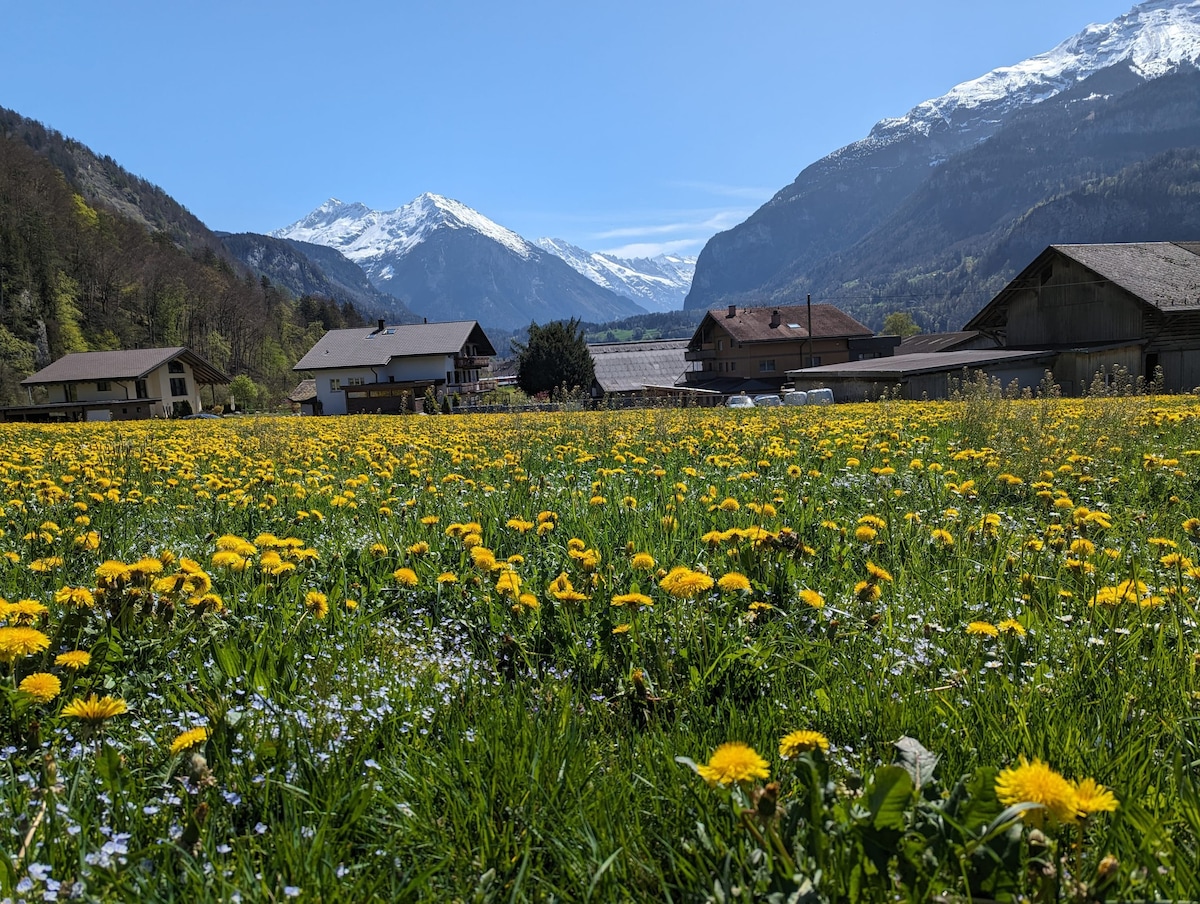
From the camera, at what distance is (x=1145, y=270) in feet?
108

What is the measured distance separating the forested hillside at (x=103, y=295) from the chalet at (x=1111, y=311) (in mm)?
73202

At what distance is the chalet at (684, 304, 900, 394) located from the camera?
6397 centimetres

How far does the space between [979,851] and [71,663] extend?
2.04 metres

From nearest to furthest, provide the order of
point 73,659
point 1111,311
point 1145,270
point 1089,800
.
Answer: point 1089,800
point 73,659
point 1111,311
point 1145,270

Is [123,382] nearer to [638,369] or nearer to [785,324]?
[638,369]

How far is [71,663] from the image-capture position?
1.79 metres

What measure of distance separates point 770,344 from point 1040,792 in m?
65.7

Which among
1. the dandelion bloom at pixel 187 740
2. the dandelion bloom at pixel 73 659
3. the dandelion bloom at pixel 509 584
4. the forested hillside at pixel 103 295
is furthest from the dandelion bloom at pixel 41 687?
the forested hillside at pixel 103 295

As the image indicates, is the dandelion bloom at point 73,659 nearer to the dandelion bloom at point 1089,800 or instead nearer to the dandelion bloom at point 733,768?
the dandelion bloom at point 733,768

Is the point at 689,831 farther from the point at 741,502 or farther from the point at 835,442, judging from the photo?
the point at 835,442

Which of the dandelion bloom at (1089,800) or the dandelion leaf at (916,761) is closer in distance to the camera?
the dandelion bloom at (1089,800)

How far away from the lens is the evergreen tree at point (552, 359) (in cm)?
6525

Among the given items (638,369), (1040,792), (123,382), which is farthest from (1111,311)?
(123,382)

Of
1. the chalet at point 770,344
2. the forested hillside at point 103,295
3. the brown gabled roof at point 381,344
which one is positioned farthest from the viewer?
the forested hillside at point 103,295
